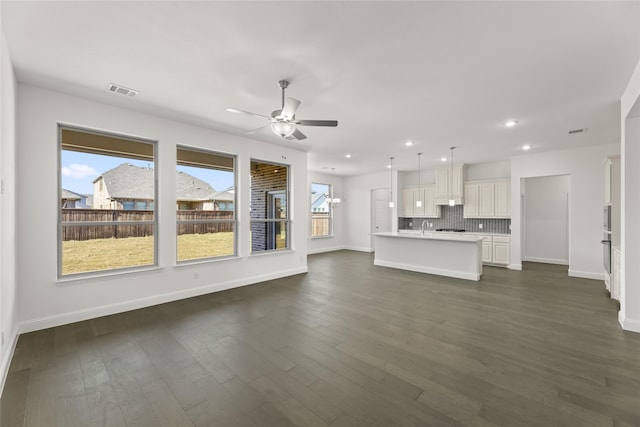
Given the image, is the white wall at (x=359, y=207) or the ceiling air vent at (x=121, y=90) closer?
the ceiling air vent at (x=121, y=90)

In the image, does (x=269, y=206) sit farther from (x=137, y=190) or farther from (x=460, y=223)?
(x=460, y=223)

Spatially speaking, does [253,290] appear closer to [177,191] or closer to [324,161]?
[177,191]

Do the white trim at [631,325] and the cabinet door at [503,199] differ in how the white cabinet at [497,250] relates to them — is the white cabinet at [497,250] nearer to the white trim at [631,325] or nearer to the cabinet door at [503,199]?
the cabinet door at [503,199]

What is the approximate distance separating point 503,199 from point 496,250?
4.55ft

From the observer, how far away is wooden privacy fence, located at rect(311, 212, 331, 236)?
9.86m

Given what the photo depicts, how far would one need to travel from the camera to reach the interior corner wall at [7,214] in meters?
2.36

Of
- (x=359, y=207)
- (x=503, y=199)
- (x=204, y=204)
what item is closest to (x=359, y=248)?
(x=359, y=207)

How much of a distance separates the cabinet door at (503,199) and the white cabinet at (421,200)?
5.54ft

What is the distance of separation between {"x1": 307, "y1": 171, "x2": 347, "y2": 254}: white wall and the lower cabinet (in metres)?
4.96

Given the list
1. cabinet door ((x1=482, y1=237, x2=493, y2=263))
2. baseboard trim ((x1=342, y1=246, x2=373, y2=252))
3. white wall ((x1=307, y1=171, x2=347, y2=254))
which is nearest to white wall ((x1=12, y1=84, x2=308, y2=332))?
white wall ((x1=307, y1=171, x2=347, y2=254))

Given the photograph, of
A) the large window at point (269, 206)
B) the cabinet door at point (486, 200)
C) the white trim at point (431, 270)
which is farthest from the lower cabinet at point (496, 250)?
the large window at point (269, 206)

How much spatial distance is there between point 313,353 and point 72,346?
2.58m

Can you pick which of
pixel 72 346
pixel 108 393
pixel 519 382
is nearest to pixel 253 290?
pixel 72 346

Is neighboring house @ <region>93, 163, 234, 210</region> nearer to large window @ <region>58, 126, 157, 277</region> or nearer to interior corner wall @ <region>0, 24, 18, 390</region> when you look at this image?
large window @ <region>58, 126, 157, 277</region>
